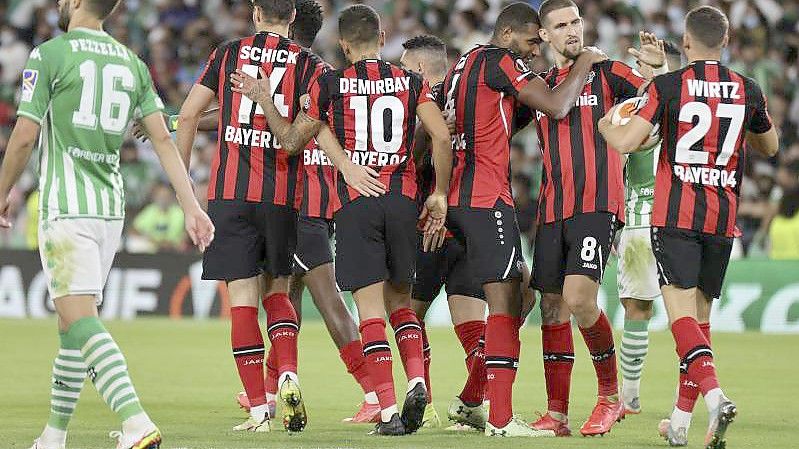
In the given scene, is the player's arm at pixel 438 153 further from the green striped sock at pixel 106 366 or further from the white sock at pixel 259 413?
the green striped sock at pixel 106 366

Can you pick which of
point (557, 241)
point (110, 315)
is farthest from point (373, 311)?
point (110, 315)

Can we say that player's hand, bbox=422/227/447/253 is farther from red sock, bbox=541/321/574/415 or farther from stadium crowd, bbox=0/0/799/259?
stadium crowd, bbox=0/0/799/259

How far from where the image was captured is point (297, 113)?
27.2 ft

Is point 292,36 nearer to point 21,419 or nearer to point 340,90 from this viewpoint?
point 340,90

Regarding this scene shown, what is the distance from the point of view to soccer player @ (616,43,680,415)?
9430mm

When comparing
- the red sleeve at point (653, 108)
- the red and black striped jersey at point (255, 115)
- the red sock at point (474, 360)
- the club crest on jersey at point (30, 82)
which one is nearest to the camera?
the club crest on jersey at point (30, 82)

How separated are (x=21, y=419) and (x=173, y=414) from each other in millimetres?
940

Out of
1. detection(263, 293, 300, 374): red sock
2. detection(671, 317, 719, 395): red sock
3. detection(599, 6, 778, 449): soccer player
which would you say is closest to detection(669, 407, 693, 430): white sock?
detection(599, 6, 778, 449): soccer player

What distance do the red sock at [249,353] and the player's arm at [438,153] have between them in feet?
3.96

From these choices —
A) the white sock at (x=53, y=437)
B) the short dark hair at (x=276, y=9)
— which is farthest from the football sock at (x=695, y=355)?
the white sock at (x=53, y=437)

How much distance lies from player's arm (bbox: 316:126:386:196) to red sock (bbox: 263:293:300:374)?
1008mm

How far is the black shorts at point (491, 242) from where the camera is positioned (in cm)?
778

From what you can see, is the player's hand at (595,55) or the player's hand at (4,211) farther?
the player's hand at (595,55)

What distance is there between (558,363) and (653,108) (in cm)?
159
